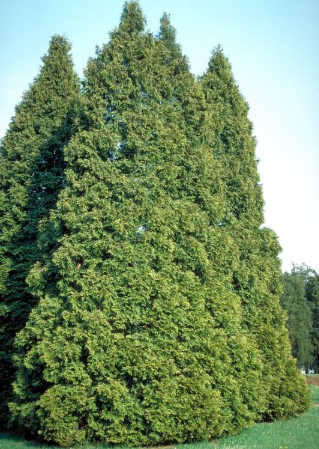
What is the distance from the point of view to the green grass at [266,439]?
355 inches

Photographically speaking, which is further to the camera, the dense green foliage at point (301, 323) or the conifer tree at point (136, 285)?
the dense green foliage at point (301, 323)

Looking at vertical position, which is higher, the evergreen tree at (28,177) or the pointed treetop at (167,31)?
the pointed treetop at (167,31)

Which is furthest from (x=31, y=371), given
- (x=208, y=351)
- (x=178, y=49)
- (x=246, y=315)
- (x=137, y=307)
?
(x=178, y=49)

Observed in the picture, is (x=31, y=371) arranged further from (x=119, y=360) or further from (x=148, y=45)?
(x=148, y=45)

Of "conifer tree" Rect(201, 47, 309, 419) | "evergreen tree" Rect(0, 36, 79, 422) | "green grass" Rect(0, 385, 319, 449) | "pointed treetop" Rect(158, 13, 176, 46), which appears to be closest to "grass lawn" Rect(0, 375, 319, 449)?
"green grass" Rect(0, 385, 319, 449)

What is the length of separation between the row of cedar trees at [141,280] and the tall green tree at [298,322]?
41993 mm

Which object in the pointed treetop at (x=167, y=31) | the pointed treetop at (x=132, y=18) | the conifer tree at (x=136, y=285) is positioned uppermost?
the pointed treetop at (x=167, y=31)

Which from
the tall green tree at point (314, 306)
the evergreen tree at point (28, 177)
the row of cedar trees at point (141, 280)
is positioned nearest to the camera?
the row of cedar trees at point (141, 280)

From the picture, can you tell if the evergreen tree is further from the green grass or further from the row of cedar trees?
the green grass

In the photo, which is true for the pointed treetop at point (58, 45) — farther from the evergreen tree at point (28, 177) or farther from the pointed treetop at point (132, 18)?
the pointed treetop at point (132, 18)

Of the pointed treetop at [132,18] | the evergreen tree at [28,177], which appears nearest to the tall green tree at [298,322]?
the evergreen tree at [28,177]

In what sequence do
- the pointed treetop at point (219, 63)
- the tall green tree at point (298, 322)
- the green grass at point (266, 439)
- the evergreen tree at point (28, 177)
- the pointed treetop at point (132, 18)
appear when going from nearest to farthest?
the green grass at point (266, 439)
the pointed treetop at point (132, 18)
the evergreen tree at point (28, 177)
the pointed treetop at point (219, 63)
the tall green tree at point (298, 322)

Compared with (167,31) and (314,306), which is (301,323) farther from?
(167,31)

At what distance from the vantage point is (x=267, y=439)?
32.4ft
